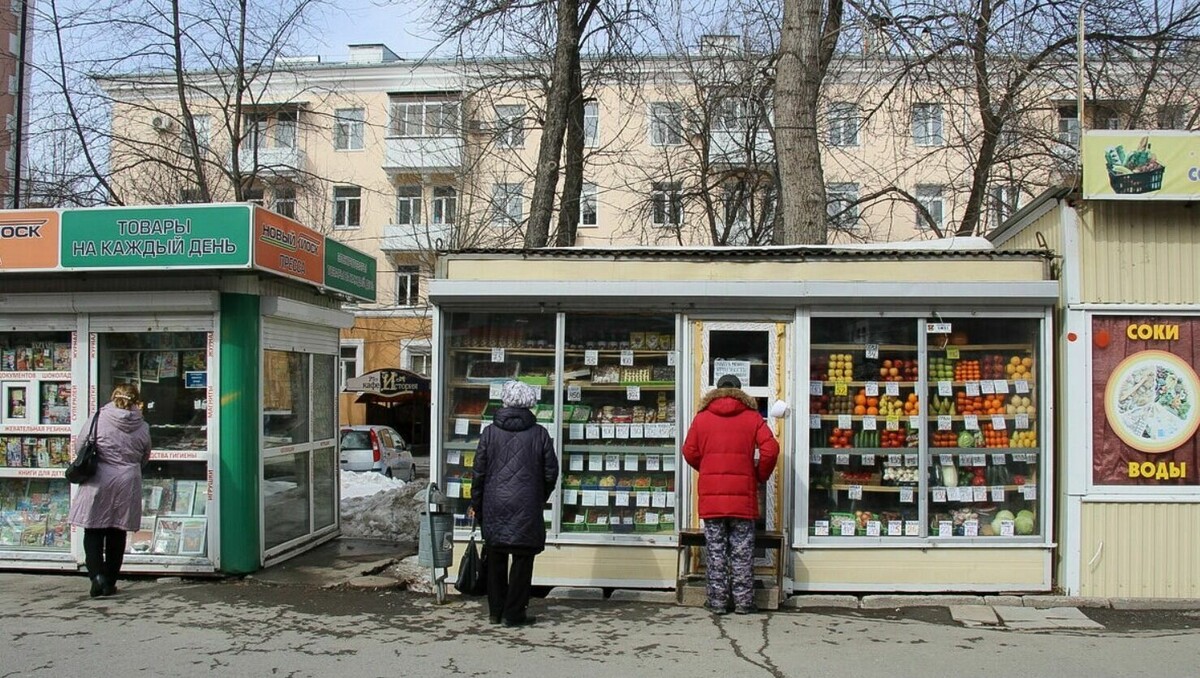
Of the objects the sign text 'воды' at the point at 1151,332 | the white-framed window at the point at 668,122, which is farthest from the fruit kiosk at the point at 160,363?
the white-framed window at the point at 668,122

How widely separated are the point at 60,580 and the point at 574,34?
30.8 feet

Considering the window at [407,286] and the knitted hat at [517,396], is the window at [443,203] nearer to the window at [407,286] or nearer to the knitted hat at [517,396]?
the window at [407,286]

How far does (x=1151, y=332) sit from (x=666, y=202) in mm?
12786

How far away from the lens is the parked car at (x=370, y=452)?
62.8 feet

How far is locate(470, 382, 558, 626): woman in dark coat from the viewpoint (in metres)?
6.61

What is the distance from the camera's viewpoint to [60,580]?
8.27m

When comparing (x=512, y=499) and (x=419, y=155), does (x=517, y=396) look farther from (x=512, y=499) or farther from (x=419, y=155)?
(x=419, y=155)

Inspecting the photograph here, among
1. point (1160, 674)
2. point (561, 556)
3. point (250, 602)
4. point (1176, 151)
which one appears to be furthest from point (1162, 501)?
point (250, 602)

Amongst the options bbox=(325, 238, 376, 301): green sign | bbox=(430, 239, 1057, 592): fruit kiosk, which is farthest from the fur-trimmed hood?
bbox=(325, 238, 376, 301): green sign

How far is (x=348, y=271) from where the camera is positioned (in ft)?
33.2

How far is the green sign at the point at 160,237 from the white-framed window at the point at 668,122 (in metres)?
13.4

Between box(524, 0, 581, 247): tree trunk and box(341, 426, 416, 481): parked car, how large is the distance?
26.1ft

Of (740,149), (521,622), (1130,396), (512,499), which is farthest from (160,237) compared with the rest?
(740,149)

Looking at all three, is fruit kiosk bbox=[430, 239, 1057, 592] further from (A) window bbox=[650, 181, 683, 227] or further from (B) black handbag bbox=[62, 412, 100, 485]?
(A) window bbox=[650, 181, 683, 227]
